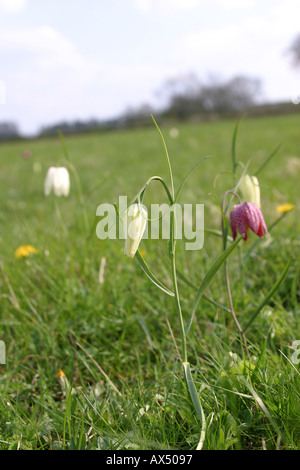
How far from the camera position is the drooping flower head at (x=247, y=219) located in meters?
0.81

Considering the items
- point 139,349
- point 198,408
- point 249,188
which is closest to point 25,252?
point 139,349

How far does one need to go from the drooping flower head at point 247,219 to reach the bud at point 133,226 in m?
0.24

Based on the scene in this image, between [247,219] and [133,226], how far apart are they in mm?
262

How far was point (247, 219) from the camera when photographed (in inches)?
32.3

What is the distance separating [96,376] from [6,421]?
222 millimetres

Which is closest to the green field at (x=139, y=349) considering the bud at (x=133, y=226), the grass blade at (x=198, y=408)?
the grass blade at (x=198, y=408)

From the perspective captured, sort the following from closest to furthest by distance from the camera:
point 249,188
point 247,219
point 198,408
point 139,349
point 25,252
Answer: point 198,408 < point 247,219 < point 249,188 < point 139,349 < point 25,252

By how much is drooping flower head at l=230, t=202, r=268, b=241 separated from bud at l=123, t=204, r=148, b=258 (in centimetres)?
24

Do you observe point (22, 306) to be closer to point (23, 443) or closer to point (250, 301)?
point (23, 443)

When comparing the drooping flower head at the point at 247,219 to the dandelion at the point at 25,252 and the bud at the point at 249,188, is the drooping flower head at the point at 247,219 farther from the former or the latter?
the dandelion at the point at 25,252

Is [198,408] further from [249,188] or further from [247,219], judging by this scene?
[249,188]

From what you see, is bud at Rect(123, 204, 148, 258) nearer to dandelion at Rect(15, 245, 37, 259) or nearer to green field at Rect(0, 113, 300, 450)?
green field at Rect(0, 113, 300, 450)
